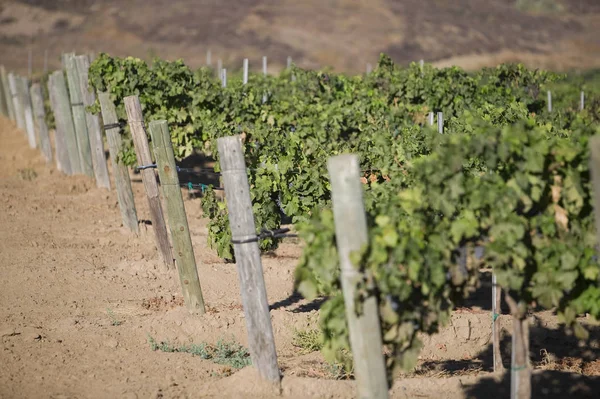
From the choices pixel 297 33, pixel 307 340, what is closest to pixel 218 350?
pixel 307 340

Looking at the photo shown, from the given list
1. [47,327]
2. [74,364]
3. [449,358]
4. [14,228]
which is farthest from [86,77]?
[449,358]

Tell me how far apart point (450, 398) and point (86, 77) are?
22.0 ft

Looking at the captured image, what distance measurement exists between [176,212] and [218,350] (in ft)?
3.87

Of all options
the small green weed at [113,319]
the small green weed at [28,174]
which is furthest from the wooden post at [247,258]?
the small green weed at [28,174]

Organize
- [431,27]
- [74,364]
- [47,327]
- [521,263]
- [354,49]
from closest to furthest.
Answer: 1. [521,263]
2. [74,364]
3. [47,327]
4. [354,49]
5. [431,27]

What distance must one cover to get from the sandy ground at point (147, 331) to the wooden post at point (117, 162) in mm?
249

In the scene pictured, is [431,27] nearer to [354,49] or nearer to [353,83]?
[354,49]

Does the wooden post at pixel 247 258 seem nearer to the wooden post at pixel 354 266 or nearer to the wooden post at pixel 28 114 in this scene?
the wooden post at pixel 354 266

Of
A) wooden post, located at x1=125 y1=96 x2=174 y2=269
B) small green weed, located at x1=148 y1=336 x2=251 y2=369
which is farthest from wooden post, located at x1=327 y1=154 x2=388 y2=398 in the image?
wooden post, located at x1=125 y1=96 x2=174 y2=269

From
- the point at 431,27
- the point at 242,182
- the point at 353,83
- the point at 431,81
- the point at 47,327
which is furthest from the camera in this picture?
the point at 431,27

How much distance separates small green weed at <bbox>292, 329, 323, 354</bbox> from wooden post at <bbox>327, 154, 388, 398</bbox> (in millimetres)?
2215

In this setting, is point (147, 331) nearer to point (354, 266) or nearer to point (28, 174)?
point (354, 266)

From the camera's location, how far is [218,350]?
6.01 meters

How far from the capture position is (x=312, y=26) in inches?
1901
